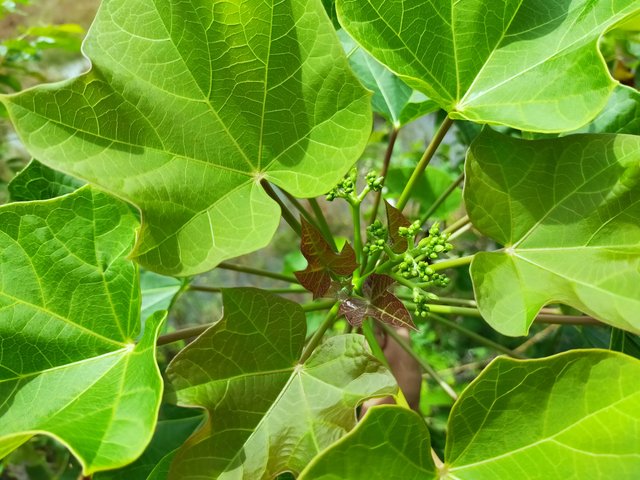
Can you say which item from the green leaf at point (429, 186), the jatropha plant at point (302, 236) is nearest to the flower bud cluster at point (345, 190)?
the jatropha plant at point (302, 236)

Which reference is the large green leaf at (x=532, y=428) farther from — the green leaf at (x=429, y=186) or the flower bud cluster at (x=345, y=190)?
the green leaf at (x=429, y=186)

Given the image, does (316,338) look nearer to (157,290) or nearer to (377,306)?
(377,306)

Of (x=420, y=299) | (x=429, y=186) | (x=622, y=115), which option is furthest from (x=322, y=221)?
(x=429, y=186)

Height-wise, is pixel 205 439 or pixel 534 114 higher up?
pixel 534 114

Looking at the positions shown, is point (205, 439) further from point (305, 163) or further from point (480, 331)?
point (480, 331)

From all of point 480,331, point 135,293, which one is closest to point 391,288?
point 135,293
